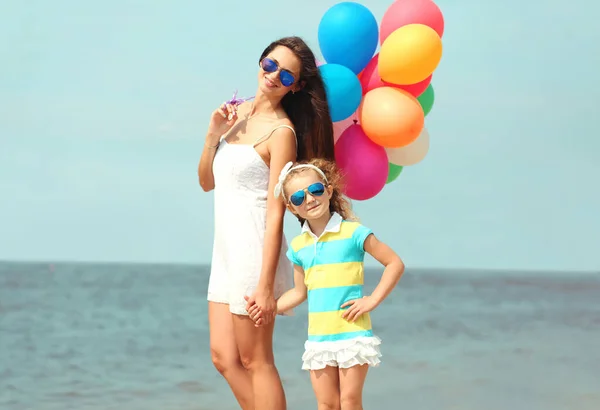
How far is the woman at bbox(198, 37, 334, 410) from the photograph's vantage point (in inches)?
153

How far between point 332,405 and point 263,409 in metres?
0.39

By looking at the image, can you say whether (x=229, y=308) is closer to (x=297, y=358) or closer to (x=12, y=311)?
(x=297, y=358)

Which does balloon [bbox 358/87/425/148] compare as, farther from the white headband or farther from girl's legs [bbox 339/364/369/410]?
girl's legs [bbox 339/364/369/410]

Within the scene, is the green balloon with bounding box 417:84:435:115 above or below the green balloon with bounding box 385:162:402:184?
above

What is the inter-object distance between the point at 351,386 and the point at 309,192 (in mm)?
846

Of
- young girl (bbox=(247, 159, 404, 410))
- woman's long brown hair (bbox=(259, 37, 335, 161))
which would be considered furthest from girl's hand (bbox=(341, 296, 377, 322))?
woman's long brown hair (bbox=(259, 37, 335, 161))

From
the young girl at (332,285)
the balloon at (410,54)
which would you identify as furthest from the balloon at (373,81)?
the young girl at (332,285)

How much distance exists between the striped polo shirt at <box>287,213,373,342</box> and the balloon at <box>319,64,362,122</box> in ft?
2.15

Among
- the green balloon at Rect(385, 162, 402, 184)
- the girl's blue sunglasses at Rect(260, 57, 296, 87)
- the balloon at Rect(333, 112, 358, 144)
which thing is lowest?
the green balloon at Rect(385, 162, 402, 184)

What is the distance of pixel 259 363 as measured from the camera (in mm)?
3975

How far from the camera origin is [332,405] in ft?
12.3

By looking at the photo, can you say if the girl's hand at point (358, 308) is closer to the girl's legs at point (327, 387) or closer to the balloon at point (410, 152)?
the girl's legs at point (327, 387)

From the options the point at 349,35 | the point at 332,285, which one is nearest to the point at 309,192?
the point at 332,285

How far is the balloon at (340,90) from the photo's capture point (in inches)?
162
